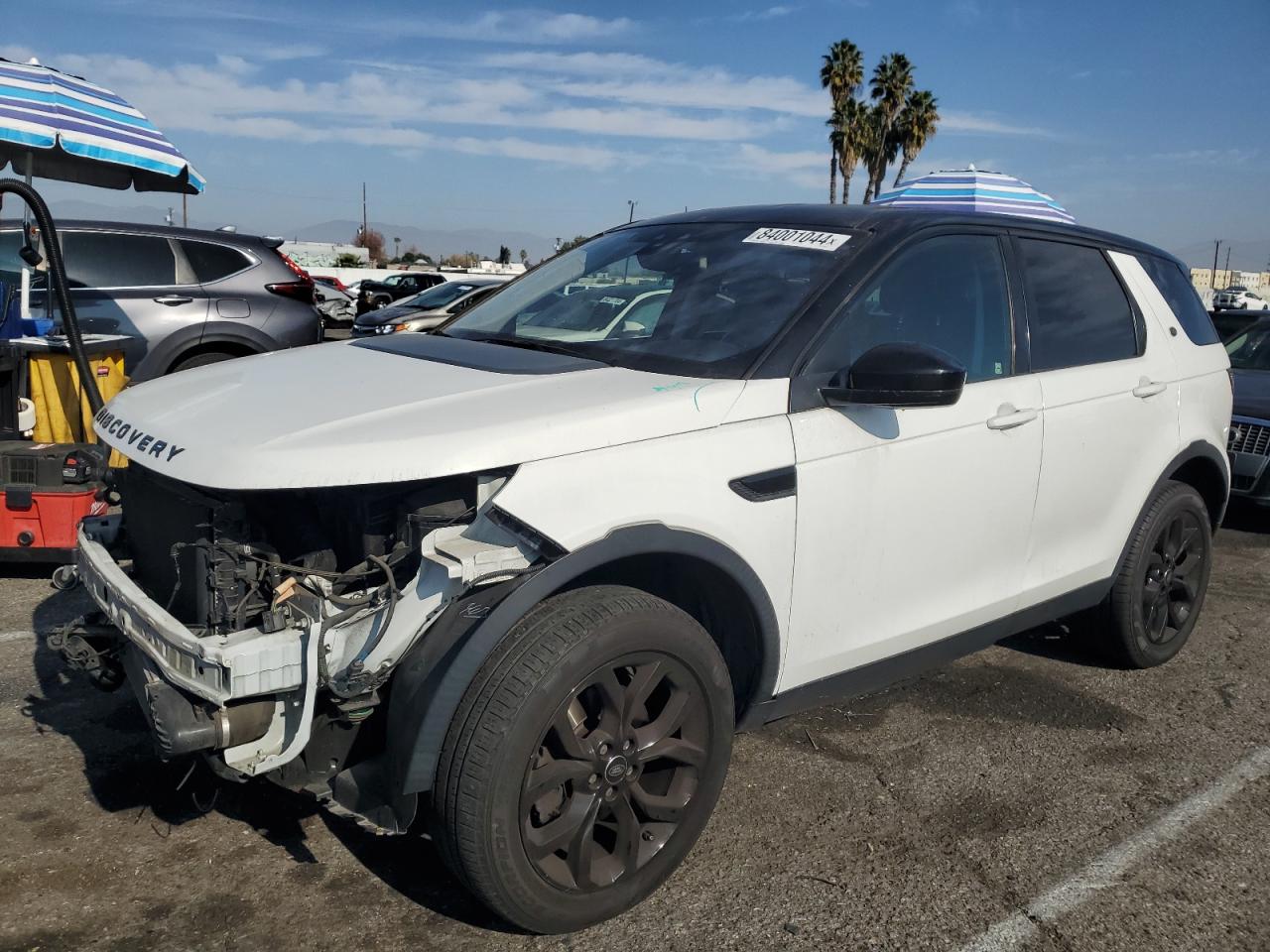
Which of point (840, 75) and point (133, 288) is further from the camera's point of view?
point (840, 75)

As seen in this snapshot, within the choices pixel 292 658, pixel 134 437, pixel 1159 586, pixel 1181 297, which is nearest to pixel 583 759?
pixel 292 658

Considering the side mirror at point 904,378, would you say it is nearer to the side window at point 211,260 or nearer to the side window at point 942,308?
the side window at point 942,308

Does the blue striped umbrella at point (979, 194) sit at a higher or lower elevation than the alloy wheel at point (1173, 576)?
higher

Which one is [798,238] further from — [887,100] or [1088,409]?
[887,100]

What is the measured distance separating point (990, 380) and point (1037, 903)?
1.58 m

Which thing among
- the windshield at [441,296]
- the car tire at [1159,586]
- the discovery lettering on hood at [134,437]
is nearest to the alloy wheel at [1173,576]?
the car tire at [1159,586]

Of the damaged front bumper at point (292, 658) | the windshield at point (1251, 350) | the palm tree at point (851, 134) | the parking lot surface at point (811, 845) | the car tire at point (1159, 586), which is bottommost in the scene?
the parking lot surface at point (811, 845)

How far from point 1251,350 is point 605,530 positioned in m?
7.84

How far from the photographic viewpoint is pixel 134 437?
107 inches

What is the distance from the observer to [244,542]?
8.13 ft

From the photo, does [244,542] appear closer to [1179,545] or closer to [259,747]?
[259,747]

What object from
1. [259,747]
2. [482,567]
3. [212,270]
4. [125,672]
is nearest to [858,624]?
[482,567]

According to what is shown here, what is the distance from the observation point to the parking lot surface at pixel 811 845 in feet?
8.48

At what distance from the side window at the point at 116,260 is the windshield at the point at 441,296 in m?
8.67
